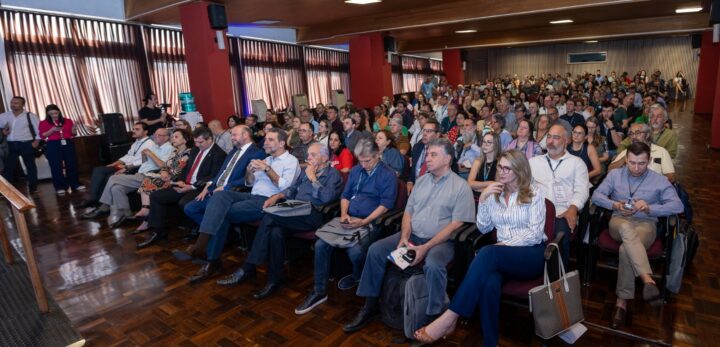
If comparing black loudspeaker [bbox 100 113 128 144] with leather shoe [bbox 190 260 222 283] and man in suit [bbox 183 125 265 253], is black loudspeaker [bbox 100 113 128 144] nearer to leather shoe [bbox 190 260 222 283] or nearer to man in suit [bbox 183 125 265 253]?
man in suit [bbox 183 125 265 253]

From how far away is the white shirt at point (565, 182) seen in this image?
120 inches

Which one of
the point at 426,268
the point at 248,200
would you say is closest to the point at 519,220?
the point at 426,268

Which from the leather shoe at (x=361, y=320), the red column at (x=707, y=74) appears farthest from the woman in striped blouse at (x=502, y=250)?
the red column at (x=707, y=74)

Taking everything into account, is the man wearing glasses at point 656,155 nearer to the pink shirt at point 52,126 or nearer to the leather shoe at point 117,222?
the leather shoe at point 117,222

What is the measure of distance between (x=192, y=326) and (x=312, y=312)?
81 centimetres

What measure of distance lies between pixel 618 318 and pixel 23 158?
331 inches

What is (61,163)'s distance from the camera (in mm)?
6785

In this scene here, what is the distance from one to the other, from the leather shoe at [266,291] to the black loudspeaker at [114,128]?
243 inches

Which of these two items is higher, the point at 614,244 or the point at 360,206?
the point at 360,206

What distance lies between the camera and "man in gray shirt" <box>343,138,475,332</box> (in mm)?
2648

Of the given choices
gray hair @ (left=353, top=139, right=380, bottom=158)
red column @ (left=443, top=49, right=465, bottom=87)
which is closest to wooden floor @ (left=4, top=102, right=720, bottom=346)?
gray hair @ (left=353, top=139, right=380, bottom=158)

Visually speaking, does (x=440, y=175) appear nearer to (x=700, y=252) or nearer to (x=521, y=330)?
(x=521, y=330)

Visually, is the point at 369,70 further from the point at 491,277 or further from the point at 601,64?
the point at 601,64

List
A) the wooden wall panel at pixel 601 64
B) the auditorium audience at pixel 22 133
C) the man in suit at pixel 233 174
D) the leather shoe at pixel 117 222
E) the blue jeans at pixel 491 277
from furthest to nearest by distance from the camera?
the wooden wall panel at pixel 601 64, the auditorium audience at pixel 22 133, the leather shoe at pixel 117 222, the man in suit at pixel 233 174, the blue jeans at pixel 491 277
